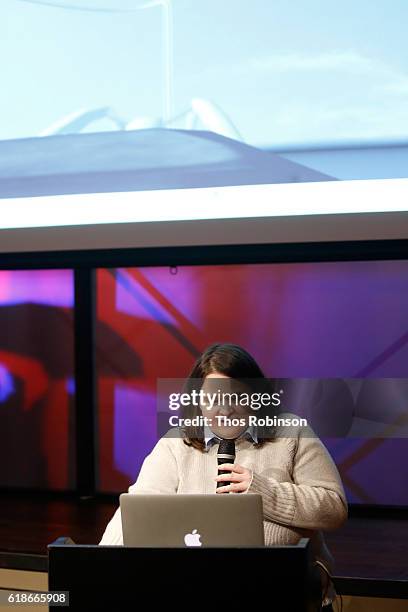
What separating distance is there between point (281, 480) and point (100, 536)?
2.84 m

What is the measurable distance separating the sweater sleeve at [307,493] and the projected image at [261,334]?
2998 millimetres

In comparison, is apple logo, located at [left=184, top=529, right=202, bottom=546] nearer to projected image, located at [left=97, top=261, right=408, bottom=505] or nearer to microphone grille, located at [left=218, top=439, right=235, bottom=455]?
microphone grille, located at [left=218, top=439, right=235, bottom=455]

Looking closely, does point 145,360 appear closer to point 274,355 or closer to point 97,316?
point 97,316

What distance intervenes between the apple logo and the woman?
169 millimetres

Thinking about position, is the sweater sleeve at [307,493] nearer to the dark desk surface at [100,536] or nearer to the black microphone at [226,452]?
the black microphone at [226,452]

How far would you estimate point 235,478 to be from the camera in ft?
6.08

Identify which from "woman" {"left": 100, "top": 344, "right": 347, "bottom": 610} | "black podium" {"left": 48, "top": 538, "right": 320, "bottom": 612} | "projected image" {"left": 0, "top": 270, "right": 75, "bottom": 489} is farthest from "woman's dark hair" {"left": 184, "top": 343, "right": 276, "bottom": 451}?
"projected image" {"left": 0, "top": 270, "right": 75, "bottom": 489}

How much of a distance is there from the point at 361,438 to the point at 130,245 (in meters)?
1.92

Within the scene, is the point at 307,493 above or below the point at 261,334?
below

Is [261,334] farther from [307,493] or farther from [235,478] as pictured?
[235,478]

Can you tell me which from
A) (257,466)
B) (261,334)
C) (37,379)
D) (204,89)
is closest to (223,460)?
(257,466)

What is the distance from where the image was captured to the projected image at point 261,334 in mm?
5332

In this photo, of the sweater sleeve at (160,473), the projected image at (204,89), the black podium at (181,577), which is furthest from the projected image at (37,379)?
the black podium at (181,577)

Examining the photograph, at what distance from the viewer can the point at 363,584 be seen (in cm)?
354
